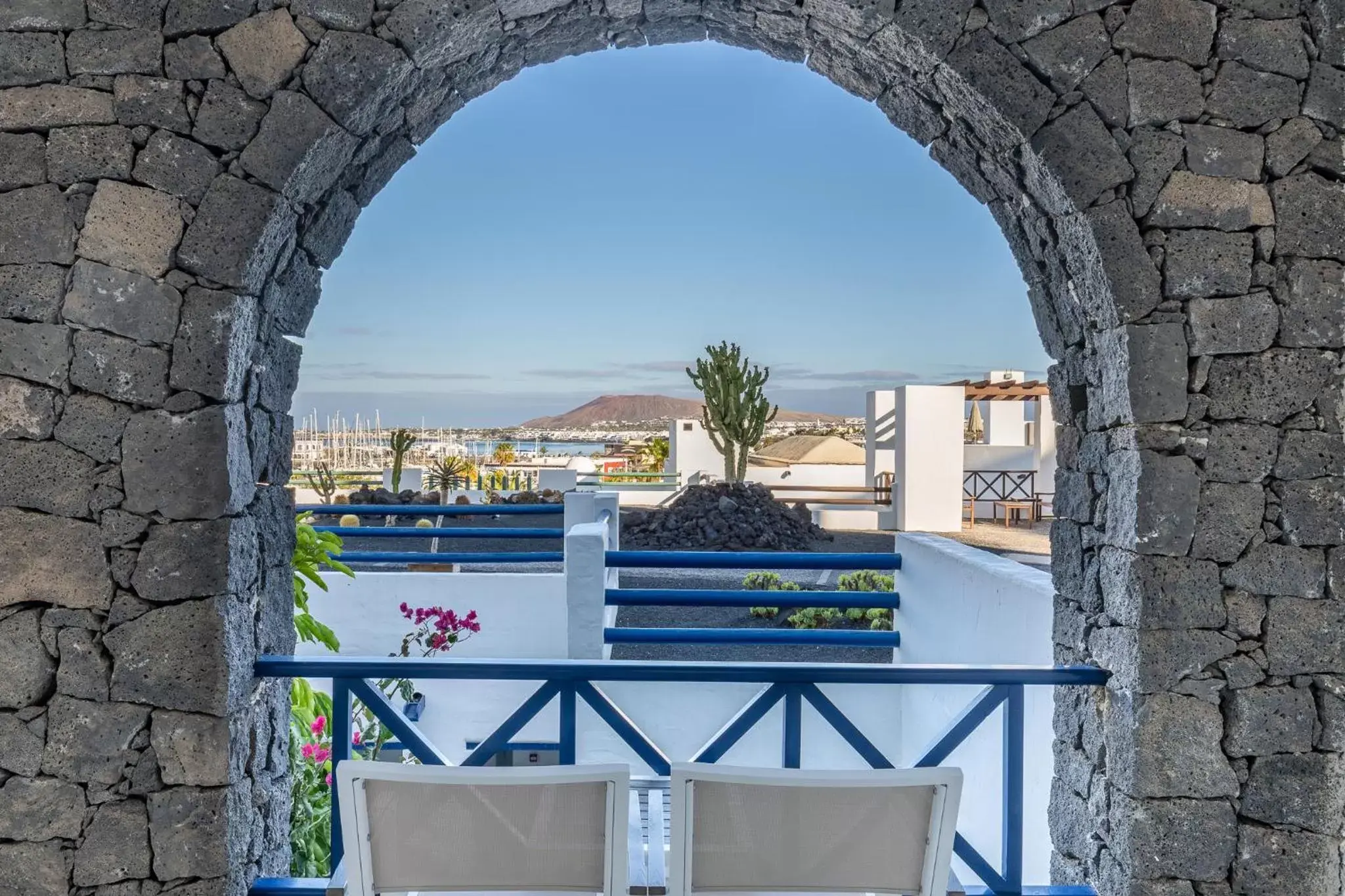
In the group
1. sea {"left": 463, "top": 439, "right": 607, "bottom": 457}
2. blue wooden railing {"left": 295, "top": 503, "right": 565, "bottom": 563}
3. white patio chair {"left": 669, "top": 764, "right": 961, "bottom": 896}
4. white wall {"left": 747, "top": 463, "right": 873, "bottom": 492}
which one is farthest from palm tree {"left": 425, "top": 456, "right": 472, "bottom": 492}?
white patio chair {"left": 669, "top": 764, "right": 961, "bottom": 896}

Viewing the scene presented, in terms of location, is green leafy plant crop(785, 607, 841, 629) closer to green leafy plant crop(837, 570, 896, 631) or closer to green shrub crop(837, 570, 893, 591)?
green leafy plant crop(837, 570, 896, 631)

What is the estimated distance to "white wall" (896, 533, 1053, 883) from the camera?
2.59m

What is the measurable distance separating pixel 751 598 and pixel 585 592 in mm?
931

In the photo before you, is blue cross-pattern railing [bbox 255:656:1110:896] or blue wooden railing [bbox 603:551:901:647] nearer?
blue cross-pattern railing [bbox 255:656:1110:896]

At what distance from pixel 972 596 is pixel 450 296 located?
20.3 metres

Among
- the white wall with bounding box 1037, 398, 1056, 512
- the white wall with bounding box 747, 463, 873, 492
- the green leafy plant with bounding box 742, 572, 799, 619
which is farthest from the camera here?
the white wall with bounding box 747, 463, 873, 492

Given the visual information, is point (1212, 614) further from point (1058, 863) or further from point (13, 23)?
point (13, 23)

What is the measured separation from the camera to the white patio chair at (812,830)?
4.28 feet

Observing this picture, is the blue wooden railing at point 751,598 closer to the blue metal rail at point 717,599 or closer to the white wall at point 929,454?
the blue metal rail at point 717,599

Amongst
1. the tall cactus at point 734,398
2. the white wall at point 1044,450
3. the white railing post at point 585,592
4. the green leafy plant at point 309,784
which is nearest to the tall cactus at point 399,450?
the tall cactus at point 734,398

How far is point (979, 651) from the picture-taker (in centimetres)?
339

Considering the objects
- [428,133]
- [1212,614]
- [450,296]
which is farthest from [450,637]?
[450,296]

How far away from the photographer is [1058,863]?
2.09m

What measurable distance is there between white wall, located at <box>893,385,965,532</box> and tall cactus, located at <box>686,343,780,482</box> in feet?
5.70
